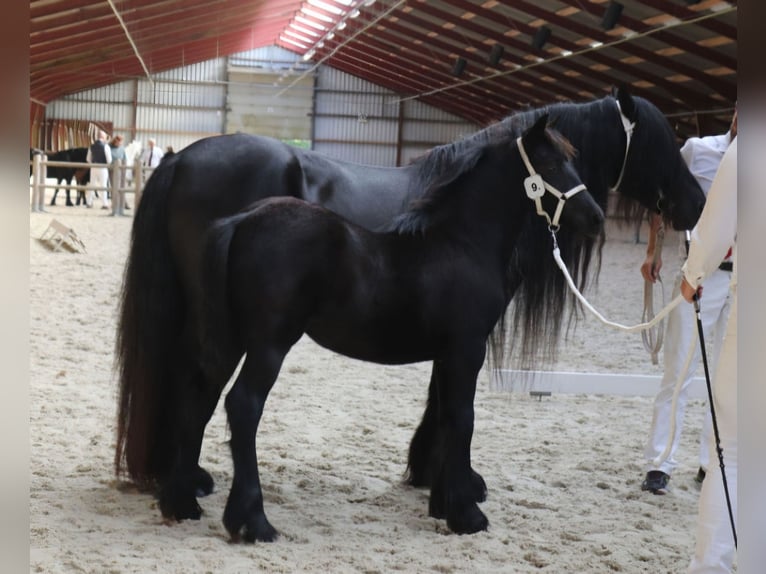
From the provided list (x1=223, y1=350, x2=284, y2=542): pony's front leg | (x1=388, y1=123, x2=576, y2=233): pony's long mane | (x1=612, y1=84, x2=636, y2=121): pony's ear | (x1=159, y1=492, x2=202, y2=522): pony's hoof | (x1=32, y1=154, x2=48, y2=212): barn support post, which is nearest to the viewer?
(x1=223, y1=350, x2=284, y2=542): pony's front leg

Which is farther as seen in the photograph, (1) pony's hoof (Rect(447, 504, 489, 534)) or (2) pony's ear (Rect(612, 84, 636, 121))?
(2) pony's ear (Rect(612, 84, 636, 121))

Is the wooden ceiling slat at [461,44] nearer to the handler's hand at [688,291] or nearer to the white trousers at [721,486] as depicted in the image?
the handler's hand at [688,291]

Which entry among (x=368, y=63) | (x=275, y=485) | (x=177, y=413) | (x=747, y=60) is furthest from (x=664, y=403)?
(x=368, y=63)

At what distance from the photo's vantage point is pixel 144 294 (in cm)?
322

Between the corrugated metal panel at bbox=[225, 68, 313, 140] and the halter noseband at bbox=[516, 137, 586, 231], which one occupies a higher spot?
the corrugated metal panel at bbox=[225, 68, 313, 140]

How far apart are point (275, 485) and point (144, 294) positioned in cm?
92

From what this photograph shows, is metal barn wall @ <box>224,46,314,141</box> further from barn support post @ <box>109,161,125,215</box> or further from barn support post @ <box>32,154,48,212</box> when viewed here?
barn support post @ <box>32,154,48,212</box>

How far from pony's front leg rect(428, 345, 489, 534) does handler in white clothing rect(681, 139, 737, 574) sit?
941 mm

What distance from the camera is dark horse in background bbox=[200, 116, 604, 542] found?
9.11ft

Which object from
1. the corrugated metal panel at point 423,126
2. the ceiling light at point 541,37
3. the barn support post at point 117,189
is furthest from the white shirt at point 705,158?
the corrugated metal panel at point 423,126

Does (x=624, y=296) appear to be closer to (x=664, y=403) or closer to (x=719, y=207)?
(x=664, y=403)

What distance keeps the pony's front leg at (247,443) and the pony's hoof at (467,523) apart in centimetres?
61

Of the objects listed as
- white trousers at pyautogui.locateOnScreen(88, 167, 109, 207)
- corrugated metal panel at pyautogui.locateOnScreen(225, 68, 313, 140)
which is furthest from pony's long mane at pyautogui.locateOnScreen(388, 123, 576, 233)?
corrugated metal panel at pyautogui.locateOnScreen(225, 68, 313, 140)

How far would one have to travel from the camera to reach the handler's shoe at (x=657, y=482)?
359 centimetres
